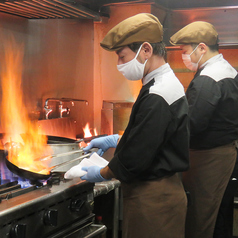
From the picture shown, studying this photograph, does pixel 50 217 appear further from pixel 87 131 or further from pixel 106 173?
pixel 87 131

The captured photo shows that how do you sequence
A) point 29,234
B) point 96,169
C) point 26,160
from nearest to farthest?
point 29,234 → point 96,169 → point 26,160

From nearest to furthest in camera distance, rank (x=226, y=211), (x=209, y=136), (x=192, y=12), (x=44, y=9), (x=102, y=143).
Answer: (x=102, y=143), (x=44, y=9), (x=209, y=136), (x=226, y=211), (x=192, y=12)

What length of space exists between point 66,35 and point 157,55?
1590 millimetres

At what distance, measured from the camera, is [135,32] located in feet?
4.61

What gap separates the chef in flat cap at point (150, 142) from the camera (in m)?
1.36

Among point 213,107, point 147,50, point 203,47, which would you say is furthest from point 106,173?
point 203,47

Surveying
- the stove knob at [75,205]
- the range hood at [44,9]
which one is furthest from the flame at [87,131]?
the stove knob at [75,205]

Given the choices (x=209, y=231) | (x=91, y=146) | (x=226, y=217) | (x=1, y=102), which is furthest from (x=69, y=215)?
(x=226, y=217)

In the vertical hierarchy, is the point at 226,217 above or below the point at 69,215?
below

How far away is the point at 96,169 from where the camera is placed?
4.99 ft

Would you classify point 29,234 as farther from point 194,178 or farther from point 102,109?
point 102,109

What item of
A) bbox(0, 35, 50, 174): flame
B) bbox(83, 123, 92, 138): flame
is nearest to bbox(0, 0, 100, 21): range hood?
bbox(0, 35, 50, 174): flame

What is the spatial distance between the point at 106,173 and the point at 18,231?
0.41 meters

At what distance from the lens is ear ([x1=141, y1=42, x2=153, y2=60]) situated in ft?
4.70
